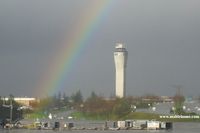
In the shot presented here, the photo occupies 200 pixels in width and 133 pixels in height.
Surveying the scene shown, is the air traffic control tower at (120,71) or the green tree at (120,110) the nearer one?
the green tree at (120,110)

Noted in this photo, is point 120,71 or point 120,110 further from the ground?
point 120,71

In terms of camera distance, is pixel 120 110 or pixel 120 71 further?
pixel 120 71

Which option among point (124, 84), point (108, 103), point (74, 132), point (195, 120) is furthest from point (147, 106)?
point (74, 132)

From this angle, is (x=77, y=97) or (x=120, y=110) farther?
(x=77, y=97)

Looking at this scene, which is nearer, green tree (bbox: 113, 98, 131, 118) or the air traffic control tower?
green tree (bbox: 113, 98, 131, 118)

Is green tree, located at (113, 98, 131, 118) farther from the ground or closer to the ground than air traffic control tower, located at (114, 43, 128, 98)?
closer to the ground

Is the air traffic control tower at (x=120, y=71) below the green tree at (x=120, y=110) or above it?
above

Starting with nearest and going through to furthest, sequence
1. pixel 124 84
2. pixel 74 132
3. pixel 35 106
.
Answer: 1. pixel 74 132
2. pixel 35 106
3. pixel 124 84

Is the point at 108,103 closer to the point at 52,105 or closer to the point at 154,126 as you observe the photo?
the point at 52,105
